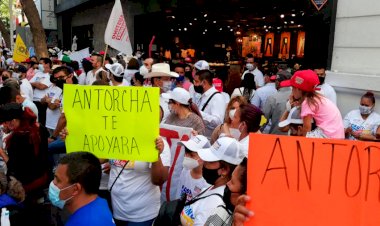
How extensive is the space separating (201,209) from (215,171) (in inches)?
13.2

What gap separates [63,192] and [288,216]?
1.50 meters

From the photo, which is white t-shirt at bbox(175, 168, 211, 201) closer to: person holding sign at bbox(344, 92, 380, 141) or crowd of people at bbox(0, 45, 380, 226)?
crowd of people at bbox(0, 45, 380, 226)

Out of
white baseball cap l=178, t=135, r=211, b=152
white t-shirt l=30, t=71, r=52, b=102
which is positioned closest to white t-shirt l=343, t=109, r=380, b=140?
white baseball cap l=178, t=135, r=211, b=152

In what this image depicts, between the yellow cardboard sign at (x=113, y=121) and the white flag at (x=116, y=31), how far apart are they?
4987mm

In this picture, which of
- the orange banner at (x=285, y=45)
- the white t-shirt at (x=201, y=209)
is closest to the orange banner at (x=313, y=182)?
the white t-shirt at (x=201, y=209)

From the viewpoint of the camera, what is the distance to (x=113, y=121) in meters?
3.12

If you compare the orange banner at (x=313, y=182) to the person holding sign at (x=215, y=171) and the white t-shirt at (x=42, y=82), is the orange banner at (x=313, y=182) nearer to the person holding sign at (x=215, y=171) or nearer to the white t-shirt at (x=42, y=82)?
the person holding sign at (x=215, y=171)

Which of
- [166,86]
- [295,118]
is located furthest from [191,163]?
[166,86]

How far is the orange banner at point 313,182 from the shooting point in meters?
1.75

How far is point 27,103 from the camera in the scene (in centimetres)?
504

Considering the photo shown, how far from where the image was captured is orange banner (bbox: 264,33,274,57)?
2897cm

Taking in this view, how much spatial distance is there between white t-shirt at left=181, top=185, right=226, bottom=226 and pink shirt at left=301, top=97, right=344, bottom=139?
1584mm

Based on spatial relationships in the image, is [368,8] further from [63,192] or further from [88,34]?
[88,34]

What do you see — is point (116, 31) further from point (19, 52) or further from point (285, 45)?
point (285, 45)
